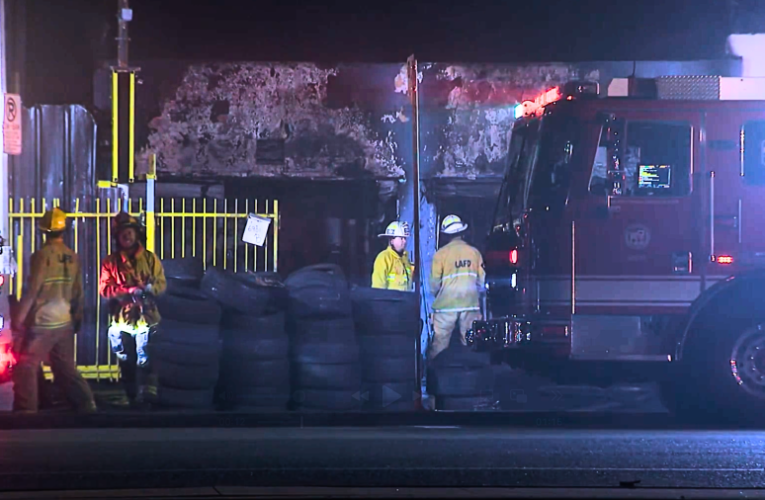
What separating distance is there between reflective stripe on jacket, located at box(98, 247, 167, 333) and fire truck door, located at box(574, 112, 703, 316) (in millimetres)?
4182

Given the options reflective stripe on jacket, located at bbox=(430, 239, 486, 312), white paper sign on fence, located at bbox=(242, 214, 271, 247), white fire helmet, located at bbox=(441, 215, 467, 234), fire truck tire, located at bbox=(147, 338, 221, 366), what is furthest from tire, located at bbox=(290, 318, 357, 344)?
white paper sign on fence, located at bbox=(242, 214, 271, 247)

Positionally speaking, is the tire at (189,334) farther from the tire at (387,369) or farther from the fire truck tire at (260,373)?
the tire at (387,369)

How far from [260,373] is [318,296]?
844mm

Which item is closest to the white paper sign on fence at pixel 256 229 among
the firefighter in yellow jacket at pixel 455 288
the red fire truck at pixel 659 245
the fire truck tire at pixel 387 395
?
the firefighter in yellow jacket at pixel 455 288

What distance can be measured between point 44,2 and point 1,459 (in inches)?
254

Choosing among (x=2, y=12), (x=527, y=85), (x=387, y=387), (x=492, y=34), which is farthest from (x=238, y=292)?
(x=492, y=34)

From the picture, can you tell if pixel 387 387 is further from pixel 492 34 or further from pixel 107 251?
pixel 492 34

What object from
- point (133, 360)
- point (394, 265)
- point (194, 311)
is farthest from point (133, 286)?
point (394, 265)

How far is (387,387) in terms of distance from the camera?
9.51 metres

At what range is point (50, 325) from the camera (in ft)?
30.5

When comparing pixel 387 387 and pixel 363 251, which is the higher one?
pixel 363 251

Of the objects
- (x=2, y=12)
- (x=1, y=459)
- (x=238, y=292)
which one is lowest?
(x=1, y=459)

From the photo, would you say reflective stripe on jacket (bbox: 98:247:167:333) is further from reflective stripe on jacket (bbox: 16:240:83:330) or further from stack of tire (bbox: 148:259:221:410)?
stack of tire (bbox: 148:259:221:410)

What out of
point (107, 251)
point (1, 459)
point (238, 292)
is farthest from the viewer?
point (107, 251)
